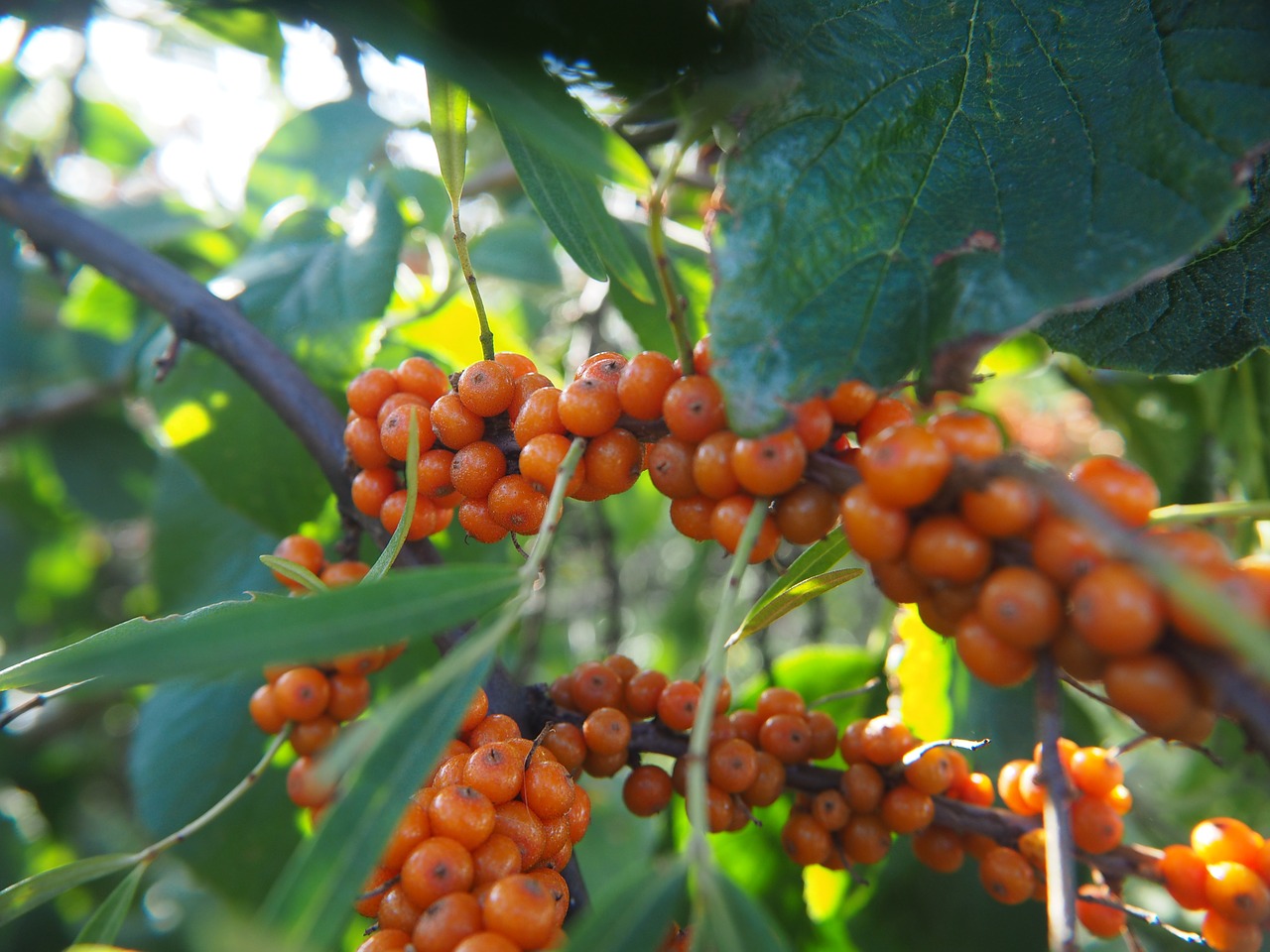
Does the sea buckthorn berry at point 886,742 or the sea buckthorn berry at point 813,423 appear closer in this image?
the sea buckthorn berry at point 813,423

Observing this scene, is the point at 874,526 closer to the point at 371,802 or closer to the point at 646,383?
the point at 646,383

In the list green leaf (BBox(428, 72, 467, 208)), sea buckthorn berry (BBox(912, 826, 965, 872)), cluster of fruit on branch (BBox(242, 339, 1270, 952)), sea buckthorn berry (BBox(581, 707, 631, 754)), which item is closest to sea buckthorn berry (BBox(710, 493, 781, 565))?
cluster of fruit on branch (BBox(242, 339, 1270, 952))

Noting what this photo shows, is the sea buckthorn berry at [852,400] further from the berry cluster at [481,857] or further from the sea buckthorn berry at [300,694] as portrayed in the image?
the sea buckthorn berry at [300,694]

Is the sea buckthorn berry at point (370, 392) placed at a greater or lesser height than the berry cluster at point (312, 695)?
greater

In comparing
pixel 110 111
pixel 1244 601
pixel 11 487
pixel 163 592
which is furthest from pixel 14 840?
pixel 1244 601

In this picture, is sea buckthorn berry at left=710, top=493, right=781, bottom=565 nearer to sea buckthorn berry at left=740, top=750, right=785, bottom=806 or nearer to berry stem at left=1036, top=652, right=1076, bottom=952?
berry stem at left=1036, top=652, right=1076, bottom=952

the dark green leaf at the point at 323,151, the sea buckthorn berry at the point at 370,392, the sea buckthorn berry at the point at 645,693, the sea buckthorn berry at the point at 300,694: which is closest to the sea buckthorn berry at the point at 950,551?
the sea buckthorn berry at the point at 645,693

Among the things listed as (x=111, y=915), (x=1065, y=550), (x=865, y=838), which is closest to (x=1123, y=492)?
(x=1065, y=550)
